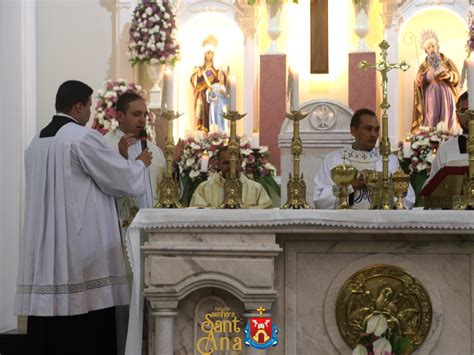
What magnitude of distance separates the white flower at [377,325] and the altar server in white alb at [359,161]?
4.89 feet

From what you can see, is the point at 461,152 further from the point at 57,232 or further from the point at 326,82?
the point at 326,82

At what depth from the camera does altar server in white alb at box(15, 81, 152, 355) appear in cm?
605

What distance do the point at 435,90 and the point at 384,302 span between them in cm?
563

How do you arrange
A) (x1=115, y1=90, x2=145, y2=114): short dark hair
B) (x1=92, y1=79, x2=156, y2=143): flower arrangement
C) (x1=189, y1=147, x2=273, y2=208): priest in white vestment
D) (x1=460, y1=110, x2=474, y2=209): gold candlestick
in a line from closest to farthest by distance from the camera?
(x1=460, y1=110, x2=474, y2=209): gold candlestick < (x1=115, y1=90, x2=145, y2=114): short dark hair < (x1=189, y1=147, x2=273, y2=208): priest in white vestment < (x1=92, y1=79, x2=156, y2=143): flower arrangement

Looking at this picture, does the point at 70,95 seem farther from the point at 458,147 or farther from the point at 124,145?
the point at 458,147

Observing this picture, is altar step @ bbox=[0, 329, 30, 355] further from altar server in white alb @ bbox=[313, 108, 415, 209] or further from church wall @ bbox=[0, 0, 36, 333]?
altar server in white alb @ bbox=[313, 108, 415, 209]

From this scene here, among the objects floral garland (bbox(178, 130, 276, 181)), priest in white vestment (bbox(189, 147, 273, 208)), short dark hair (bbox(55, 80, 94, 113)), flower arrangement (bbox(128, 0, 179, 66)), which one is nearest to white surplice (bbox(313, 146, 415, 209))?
priest in white vestment (bbox(189, 147, 273, 208))

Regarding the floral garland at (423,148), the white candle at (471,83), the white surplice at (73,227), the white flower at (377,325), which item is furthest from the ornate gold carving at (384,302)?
the floral garland at (423,148)

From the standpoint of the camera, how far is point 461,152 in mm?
6941

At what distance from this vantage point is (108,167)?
611 cm

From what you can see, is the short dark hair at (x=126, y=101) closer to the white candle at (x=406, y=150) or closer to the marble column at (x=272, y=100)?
the white candle at (x=406, y=150)

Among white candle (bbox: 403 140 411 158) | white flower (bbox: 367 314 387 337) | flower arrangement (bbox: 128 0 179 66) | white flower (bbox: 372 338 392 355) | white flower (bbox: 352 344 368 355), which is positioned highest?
flower arrangement (bbox: 128 0 179 66)

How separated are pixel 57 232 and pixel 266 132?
4483 mm

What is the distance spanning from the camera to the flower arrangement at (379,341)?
474cm
